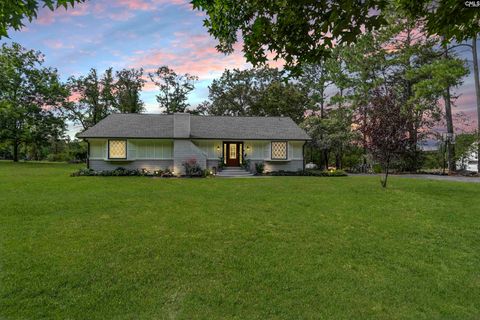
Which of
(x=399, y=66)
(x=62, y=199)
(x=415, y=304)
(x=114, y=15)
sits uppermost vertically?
(x=399, y=66)

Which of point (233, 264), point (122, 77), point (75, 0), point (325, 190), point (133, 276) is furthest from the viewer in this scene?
point (122, 77)

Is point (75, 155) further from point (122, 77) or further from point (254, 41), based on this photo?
point (254, 41)

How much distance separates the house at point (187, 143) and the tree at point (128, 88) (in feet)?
56.7

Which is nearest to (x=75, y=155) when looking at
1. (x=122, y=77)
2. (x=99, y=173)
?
(x=122, y=77)

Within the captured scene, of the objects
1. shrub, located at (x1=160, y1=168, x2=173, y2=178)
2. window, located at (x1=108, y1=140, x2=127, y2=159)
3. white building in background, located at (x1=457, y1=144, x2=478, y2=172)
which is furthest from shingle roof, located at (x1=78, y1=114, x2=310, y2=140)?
white building in background, located at (x1=457, y1=144, x2=478, y2=172)

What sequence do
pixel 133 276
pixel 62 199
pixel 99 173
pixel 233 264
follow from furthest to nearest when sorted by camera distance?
pixel 99 173, pixel 62 199, pixel 233 264, pixel 133 276

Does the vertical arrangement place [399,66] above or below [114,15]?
above

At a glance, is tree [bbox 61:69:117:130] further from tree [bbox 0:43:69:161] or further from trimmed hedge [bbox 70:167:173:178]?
trimmed hedge [bbox 70:167:173:178]

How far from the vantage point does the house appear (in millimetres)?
21516

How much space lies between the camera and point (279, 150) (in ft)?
78.2

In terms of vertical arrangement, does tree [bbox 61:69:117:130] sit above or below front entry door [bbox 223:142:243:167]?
above

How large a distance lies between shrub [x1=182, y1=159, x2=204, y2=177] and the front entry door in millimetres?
4040

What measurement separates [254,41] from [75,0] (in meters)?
2.18

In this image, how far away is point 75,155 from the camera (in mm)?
42562
